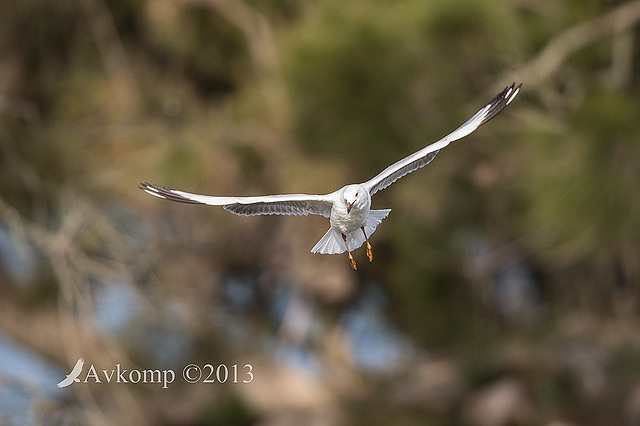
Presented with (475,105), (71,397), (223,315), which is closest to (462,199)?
(475,105)

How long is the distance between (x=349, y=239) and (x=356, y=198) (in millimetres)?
117

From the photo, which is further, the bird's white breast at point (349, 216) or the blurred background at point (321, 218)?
the blurred background at point (321, 218)

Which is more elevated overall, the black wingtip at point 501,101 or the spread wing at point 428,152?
the black wingtip at point 501,101

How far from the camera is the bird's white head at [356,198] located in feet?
2.83

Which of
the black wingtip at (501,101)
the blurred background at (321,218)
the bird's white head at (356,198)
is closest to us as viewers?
the bird's white head at (356,198)

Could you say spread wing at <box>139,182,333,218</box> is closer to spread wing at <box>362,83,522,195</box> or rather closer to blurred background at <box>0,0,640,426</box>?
spread wing at <box>362,83,522,195</box>

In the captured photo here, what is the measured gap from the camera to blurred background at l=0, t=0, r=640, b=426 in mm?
2410

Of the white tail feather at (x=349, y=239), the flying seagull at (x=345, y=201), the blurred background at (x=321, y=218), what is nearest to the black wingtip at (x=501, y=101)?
the flying seagull at (x=345, y=201)

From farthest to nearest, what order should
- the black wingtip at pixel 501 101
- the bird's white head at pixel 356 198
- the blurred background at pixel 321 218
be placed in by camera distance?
the blurred background at pixel 321 218, the black wingtip at pixel 501 101, the bird's white head at pixel 356 198

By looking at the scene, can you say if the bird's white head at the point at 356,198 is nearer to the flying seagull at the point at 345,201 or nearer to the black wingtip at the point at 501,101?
the flying seagull at the point at 345,201

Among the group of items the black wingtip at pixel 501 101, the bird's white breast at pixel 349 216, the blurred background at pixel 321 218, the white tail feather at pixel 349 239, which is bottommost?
the bird's white breast at pixel 349 216

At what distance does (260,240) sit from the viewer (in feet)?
12.8

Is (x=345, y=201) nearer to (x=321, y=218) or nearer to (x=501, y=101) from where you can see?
(x=501, y=101)

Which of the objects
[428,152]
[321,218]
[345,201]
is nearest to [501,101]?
[428,152]
